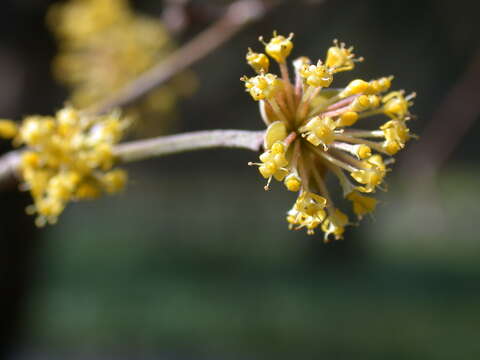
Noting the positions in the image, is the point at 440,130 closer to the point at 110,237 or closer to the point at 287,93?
the point at 287,93

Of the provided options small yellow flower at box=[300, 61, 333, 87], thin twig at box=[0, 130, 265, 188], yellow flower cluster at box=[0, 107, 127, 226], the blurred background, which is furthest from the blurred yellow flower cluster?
small yellow flower at box=[300, 61, 333, 87]

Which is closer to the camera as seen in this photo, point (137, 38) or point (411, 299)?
point (137, 38)

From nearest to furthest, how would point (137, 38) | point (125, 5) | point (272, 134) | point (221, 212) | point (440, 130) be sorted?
point (272, 134), point (137, 38), point (125, 5), point (440, 130), point (221, 212)

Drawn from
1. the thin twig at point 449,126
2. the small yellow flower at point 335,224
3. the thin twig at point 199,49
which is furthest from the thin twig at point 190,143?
the thin twig at point 449,126

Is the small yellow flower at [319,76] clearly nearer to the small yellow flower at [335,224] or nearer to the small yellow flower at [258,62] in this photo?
the small yellow flower at [258,62]

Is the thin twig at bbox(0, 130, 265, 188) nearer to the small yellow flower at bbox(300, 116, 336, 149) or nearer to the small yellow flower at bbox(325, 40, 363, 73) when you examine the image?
the small yellow flower at bbox(300, 116, 336, 149)

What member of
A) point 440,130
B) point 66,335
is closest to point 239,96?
point 440,130

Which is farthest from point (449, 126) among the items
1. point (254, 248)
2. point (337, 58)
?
point (254, 248)
